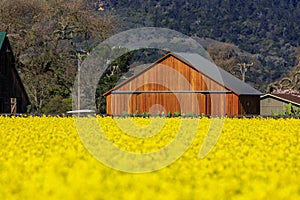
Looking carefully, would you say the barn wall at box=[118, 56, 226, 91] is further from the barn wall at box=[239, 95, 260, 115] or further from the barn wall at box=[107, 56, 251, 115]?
the barn wall at box=[239, 95, 260, 115]

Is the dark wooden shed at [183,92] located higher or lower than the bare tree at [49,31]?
lower

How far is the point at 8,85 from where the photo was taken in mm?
44094

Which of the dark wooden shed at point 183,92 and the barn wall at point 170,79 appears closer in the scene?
the dark wooden shed at point 183,92

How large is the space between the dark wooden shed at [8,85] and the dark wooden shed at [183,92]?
7389 millimetres

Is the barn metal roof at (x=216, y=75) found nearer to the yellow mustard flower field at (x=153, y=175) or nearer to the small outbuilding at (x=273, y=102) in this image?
the small outbuilding at (x=273, y=102)

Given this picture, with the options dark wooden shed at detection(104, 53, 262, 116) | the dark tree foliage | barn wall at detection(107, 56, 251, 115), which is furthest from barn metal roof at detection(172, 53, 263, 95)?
the dark tree foliage

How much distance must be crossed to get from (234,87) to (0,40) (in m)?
16.1

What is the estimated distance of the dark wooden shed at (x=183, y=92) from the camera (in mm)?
45625

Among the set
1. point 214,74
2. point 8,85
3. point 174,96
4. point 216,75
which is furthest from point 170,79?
point 8,85

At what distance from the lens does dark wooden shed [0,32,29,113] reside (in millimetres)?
43562

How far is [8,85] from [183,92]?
12054 mm

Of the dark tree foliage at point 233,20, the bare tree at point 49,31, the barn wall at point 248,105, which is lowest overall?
the barn wall at point 248,105

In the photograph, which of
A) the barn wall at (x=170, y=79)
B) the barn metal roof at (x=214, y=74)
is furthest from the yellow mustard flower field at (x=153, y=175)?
the barn wall at (x=170, y=79)

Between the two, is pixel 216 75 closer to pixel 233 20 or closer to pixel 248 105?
pixel 248 105
